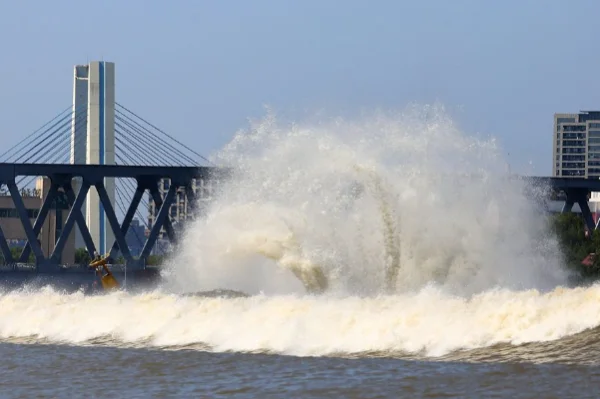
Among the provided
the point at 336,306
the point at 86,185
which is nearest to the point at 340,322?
the point at 336,306

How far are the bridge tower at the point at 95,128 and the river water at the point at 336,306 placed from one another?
6186 centimetres

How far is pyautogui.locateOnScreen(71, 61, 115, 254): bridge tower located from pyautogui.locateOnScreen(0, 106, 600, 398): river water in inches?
2435

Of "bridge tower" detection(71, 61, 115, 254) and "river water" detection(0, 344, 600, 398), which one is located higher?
"bridge tower" detection(71, 61, 115, 254)

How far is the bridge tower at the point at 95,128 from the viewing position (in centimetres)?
11544

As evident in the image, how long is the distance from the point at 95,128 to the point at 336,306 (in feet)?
287

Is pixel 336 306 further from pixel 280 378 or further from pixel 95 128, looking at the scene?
pixel 95 128

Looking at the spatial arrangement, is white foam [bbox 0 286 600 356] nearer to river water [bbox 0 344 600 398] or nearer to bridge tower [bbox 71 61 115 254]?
river water [bbox 0 344 600 398]

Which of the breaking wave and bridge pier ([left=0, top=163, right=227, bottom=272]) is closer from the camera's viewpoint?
the breaking wave

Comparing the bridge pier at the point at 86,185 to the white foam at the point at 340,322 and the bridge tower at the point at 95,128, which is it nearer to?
the white foam at the point at 340,322

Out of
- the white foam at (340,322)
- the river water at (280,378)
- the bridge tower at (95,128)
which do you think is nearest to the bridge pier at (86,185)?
the white foam at (340,322)

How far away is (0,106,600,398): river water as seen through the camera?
25.1m

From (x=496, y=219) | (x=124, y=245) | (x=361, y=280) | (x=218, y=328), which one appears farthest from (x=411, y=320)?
(x=124, y=245)

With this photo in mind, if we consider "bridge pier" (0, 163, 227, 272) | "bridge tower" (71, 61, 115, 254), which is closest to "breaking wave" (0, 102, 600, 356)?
"bridge pier" (0, 163, 227, 272)

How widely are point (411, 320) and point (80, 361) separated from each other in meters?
7.44
